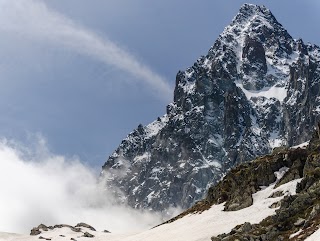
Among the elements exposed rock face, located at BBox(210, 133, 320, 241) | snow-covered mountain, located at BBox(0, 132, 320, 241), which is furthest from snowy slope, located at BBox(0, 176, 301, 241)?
exposed rock face, located at BBox(210, 133, 320, 241)

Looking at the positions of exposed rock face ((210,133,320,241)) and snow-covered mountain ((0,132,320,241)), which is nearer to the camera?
exposed rock face ((210,133,320,241))

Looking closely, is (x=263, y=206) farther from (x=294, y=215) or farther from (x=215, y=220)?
(x=294, y=215)

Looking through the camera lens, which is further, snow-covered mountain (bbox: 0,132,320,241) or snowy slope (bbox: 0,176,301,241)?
snowy slope (bbox: 0,176,301,241)

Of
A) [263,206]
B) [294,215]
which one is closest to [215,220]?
[263,206]

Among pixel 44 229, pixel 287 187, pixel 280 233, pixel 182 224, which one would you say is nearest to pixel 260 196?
pixel 287 187

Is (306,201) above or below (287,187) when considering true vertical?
below

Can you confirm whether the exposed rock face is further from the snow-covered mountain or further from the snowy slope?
the snowy slope

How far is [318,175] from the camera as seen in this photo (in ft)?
251

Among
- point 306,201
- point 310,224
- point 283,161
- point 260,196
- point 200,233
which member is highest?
point 283,161

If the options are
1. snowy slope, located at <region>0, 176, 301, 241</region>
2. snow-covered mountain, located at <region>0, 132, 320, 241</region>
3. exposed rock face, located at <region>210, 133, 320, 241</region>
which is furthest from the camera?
snowy slope, located at <region>0, 176, 301, 241</region>

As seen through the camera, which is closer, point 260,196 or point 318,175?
point 318,175

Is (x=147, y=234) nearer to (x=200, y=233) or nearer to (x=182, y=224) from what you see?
(x=182, y=224)

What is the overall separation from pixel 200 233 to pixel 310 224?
26.8m

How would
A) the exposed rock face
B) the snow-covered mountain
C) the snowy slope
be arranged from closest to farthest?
the exposed rock face, the snow-covered mountain, the snowy slope
